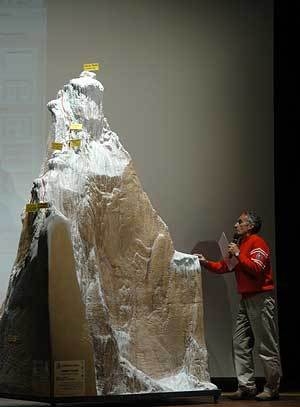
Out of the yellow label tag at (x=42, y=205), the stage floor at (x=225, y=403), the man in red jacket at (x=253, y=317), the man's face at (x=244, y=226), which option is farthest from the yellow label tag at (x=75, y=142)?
the stage floor at (x=225, y=403)

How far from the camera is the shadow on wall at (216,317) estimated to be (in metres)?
6.09

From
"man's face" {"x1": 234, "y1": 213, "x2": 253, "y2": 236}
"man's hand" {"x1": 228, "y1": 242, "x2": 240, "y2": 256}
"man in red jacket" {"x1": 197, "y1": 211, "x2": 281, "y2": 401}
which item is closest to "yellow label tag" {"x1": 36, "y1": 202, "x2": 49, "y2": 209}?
"man in red jacket" {"x1": 197, "y1": 211, "x2": 281, "y2": 401}

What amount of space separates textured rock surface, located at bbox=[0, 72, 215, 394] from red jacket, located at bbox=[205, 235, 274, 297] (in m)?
0.39

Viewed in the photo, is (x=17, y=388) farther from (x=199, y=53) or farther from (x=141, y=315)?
(x=199, y=53)

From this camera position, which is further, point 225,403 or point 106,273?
point 225,403

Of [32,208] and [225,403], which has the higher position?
[32,208]

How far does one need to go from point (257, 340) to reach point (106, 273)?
119 centimetres

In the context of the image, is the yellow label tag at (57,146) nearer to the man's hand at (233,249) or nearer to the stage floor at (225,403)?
the man's hand at (233,249)

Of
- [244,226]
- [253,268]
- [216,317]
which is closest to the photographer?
[253,268]

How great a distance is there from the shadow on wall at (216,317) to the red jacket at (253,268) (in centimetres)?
32

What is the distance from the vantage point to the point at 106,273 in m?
5.22

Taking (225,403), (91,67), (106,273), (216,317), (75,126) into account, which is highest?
(91,67)

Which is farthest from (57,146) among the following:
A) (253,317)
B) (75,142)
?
(253,317)

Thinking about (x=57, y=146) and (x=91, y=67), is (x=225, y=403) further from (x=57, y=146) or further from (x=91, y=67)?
(x=91, y=67)
